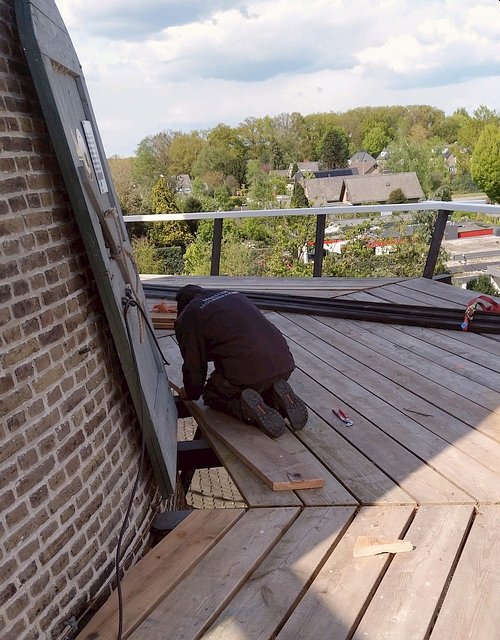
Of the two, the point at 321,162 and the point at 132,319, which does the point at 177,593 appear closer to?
the point at 132,319

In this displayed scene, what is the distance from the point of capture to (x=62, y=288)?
2.33 metres

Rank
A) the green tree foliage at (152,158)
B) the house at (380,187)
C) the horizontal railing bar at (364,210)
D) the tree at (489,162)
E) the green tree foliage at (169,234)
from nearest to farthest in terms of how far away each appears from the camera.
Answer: the horizontal railing bar at (364,210)
the green tree foliage at (169,234)
the green tree foliage at (152,158)
the tree at (489,162)
the house at (380,187)

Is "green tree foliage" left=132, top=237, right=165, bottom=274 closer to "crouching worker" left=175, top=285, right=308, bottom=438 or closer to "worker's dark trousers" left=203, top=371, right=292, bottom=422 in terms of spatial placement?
"worker's dark trousers" left=203, top=371, right=292, bottom=422

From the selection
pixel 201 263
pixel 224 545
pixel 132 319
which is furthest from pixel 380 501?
pixel 201 263

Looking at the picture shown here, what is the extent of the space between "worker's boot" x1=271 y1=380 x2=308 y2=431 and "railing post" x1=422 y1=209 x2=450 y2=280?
3486 mm

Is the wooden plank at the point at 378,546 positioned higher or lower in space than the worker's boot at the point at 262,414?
lower

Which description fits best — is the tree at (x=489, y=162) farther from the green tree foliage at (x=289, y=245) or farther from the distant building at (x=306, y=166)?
the green tree foliage at (x=289, y=245)

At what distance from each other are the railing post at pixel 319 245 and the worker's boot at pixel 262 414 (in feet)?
12.7

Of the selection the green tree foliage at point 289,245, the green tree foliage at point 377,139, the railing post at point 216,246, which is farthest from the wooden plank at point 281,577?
the green tree foliage at point 377,139

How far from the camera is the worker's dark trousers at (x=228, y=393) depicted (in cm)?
341

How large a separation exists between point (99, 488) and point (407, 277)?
195 inches

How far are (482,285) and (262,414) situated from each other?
155 inches

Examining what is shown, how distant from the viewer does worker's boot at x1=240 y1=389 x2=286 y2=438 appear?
10.7 feet

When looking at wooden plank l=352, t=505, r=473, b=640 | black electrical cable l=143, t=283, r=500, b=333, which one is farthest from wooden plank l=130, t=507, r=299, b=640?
black electrical cable l=143, t=283, r=500, b=333
